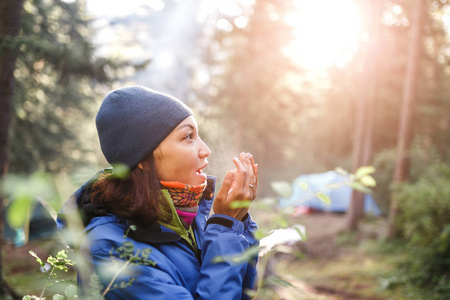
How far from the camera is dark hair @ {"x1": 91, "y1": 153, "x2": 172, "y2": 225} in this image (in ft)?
5.06

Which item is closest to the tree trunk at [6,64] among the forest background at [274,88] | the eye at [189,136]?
→ the forest background at [274,88]

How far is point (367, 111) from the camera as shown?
586 inches

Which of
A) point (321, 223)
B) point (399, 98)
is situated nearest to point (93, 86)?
point (321, 223)

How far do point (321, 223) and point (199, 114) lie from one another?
834 cm

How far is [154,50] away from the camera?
3344 centimetres

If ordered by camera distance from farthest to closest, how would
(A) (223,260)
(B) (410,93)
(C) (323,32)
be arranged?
(C) (323,32), (B) (410,93), (A) (223,260)

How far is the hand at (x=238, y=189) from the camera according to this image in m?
1.45

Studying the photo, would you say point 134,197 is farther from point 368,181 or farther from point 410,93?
point 410,93

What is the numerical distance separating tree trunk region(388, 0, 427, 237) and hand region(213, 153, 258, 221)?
10.7 meters

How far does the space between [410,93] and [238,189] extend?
11583 mm

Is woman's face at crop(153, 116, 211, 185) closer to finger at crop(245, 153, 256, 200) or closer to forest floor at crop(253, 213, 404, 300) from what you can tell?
finger at crop(245, 153, 256, 200)

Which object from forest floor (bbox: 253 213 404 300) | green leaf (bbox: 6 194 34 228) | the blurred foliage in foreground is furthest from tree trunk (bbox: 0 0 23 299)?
the blurred foliage in foreground

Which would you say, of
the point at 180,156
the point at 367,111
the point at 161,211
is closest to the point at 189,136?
the point at 180,156

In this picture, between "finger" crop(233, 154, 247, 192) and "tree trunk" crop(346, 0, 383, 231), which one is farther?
"tree trunk" crop(346, 0, 383, 231)
